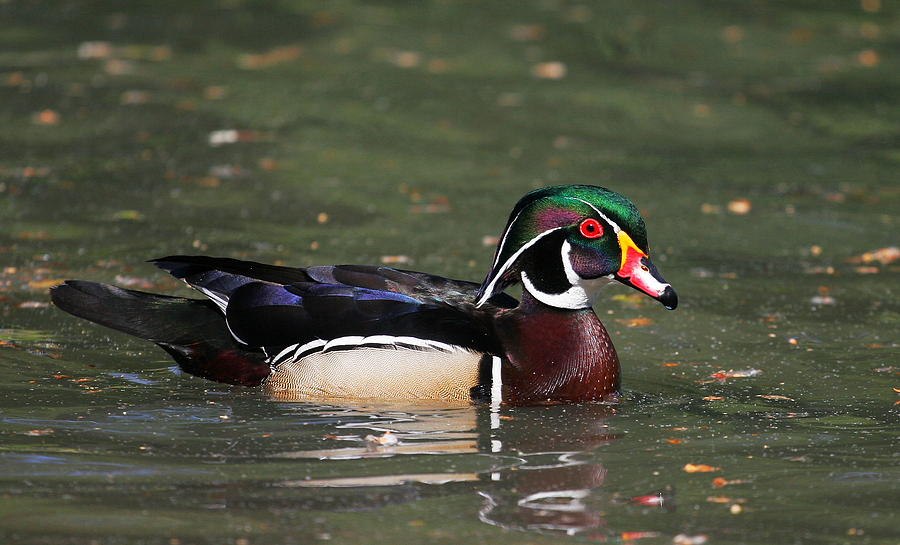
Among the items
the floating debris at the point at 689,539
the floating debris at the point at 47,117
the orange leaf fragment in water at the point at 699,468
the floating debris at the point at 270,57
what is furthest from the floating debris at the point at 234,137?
the floating debris at the point at 689,539

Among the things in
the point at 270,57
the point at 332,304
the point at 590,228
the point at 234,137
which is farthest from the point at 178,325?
the point at 270,57

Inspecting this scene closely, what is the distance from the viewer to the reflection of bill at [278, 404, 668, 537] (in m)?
5.27

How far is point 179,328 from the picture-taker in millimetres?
7105

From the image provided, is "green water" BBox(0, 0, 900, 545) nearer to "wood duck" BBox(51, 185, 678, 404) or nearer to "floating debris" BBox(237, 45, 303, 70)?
"floating debris" BBox(237, 45, 303, 70)

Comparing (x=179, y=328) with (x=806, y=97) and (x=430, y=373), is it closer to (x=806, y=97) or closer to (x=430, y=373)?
(x=430, y=373)

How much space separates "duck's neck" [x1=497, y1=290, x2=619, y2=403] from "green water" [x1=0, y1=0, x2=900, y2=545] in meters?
0.13

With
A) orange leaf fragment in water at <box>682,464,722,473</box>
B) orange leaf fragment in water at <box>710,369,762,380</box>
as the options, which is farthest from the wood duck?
orange leaf fragment in water at <box>682,464,722,473</box>

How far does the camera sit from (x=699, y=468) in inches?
227

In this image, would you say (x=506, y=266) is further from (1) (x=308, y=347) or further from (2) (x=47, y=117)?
(2) (x=47, y=117)

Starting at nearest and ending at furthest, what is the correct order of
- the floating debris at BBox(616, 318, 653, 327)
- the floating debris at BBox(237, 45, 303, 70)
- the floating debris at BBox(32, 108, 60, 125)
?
the floating debris at BBox(616, 318, 653, 327)
the floating debris at BBox(32, 108, 60, 125)
the floating debris at BBox(237, 45, 303, 70)

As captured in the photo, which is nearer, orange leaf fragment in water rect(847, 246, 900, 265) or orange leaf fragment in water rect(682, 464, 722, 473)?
orange leaf fragment in water rect(682, 464, 722, 473)

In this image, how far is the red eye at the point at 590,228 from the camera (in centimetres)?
669

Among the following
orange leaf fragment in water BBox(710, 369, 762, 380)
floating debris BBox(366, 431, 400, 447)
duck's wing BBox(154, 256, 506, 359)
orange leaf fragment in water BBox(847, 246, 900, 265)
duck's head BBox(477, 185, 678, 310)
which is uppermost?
orange leaf fragment in water BBox(847, 246, 900, 265)

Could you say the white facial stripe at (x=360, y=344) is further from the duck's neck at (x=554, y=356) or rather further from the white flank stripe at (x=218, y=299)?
the white flank stripe at (x=218, y=299)
